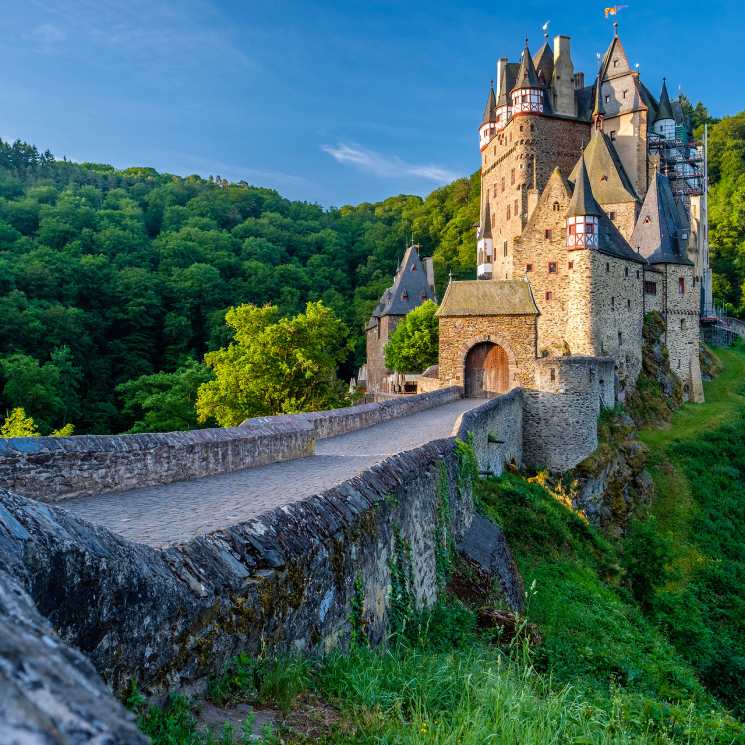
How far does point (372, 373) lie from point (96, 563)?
56.1 m

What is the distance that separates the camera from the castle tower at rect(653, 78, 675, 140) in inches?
1945

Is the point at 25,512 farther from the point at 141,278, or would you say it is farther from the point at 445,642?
the point at 141,278

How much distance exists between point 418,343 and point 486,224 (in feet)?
45.8

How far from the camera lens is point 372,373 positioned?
58688 mm

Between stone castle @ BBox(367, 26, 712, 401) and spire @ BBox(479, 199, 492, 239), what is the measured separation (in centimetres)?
9

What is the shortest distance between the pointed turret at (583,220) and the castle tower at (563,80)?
57.7 ft

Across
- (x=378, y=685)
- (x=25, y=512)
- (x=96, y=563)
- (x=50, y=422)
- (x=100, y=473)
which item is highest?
(x=25, y=512)

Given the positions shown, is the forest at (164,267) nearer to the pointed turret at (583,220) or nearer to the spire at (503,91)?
the pointed turret at (583,220)

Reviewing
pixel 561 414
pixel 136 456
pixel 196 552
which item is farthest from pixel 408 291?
pixel 196 552

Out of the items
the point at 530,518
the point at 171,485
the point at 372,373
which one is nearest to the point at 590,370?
the point at 530,518

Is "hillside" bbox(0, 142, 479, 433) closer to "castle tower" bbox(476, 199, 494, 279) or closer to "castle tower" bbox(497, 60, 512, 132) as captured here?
"castle tower" bbox(476, 199, 494, 279)

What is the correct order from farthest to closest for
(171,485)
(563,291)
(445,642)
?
(563,291), (171,485), (445,642)

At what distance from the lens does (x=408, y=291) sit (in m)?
56.9

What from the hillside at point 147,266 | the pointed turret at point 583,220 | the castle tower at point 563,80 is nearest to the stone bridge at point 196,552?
the pointed turret at point 583,220
